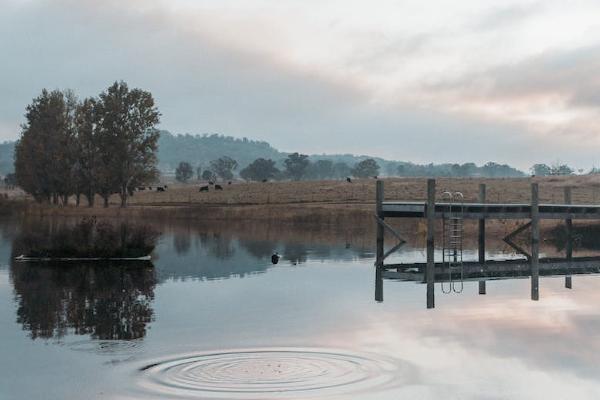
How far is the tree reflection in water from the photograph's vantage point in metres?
29.0

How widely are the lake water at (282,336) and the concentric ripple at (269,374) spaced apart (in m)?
0.05

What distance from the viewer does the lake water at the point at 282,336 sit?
21.0 meters

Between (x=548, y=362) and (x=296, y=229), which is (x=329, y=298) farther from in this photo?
(x=296, y=229)

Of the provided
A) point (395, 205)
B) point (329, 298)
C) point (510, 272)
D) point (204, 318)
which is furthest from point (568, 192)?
point (204, 318)

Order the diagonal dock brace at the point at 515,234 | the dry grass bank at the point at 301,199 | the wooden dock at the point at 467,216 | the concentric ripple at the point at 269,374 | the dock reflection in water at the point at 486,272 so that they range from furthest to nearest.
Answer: the dry grass bank at the point at 301,199
the diagonal dock brace at the point at 515,234
the dock reflection in water at the point at 486,272
the wooden dock at the point at 467,216
the concentric ripple at the point at 269,374

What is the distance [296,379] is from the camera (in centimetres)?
2130

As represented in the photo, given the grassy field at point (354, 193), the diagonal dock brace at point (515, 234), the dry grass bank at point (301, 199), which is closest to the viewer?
the diagonal dock brace at point (515, 234)

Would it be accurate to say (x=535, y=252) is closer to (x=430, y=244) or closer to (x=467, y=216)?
(x=467, y=216)

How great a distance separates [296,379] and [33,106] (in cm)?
10746

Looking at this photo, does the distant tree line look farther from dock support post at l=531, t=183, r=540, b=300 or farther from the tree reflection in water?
dock support post at l=531, t=183, r=540, b=300

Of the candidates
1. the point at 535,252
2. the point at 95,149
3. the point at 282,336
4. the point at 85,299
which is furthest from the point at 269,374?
the point at 95,149

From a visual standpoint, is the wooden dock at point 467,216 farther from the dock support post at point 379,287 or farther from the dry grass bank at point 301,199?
the dry grass bank at point 301,199

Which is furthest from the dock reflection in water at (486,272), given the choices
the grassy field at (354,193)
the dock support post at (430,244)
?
the grassy field at (354,193)

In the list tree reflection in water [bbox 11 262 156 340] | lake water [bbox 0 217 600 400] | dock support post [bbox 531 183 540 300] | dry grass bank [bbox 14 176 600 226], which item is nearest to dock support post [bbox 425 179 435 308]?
lake water [bbox 0 217 600 400]
